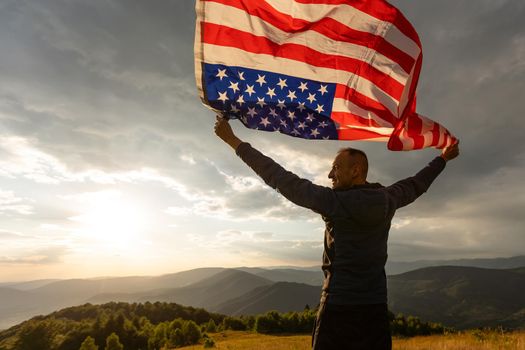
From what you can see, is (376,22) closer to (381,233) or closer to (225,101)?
(225,101)

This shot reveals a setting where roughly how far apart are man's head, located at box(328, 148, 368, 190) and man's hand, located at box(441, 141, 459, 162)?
1759mm

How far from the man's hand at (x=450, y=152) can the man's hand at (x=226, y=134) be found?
9.09 feet

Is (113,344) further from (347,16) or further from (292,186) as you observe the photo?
(292,186)

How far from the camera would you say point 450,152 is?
5105 millimetres

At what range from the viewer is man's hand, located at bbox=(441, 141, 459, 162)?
502 cm

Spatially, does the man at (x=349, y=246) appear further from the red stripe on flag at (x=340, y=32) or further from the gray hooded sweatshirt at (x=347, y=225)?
the red stripe on flag at (x=340, y=32)

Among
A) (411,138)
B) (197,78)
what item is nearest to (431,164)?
(411,138)

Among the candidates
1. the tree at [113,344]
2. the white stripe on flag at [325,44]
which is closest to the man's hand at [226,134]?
the white stripe on flag at [325,44]

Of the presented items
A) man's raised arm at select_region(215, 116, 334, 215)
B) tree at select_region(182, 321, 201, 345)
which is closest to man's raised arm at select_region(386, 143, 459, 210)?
man's raised arm at select_region(215, 116, 334, 215)

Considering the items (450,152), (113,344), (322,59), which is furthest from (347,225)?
(113,344)

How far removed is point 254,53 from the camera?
559 cm

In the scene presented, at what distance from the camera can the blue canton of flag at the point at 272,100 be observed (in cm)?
527

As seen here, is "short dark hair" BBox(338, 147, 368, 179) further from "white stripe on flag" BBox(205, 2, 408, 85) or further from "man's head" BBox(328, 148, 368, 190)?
"white stripe on flag" BBox(205, 2, 408, 85)

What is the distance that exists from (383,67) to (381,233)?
3117mm
